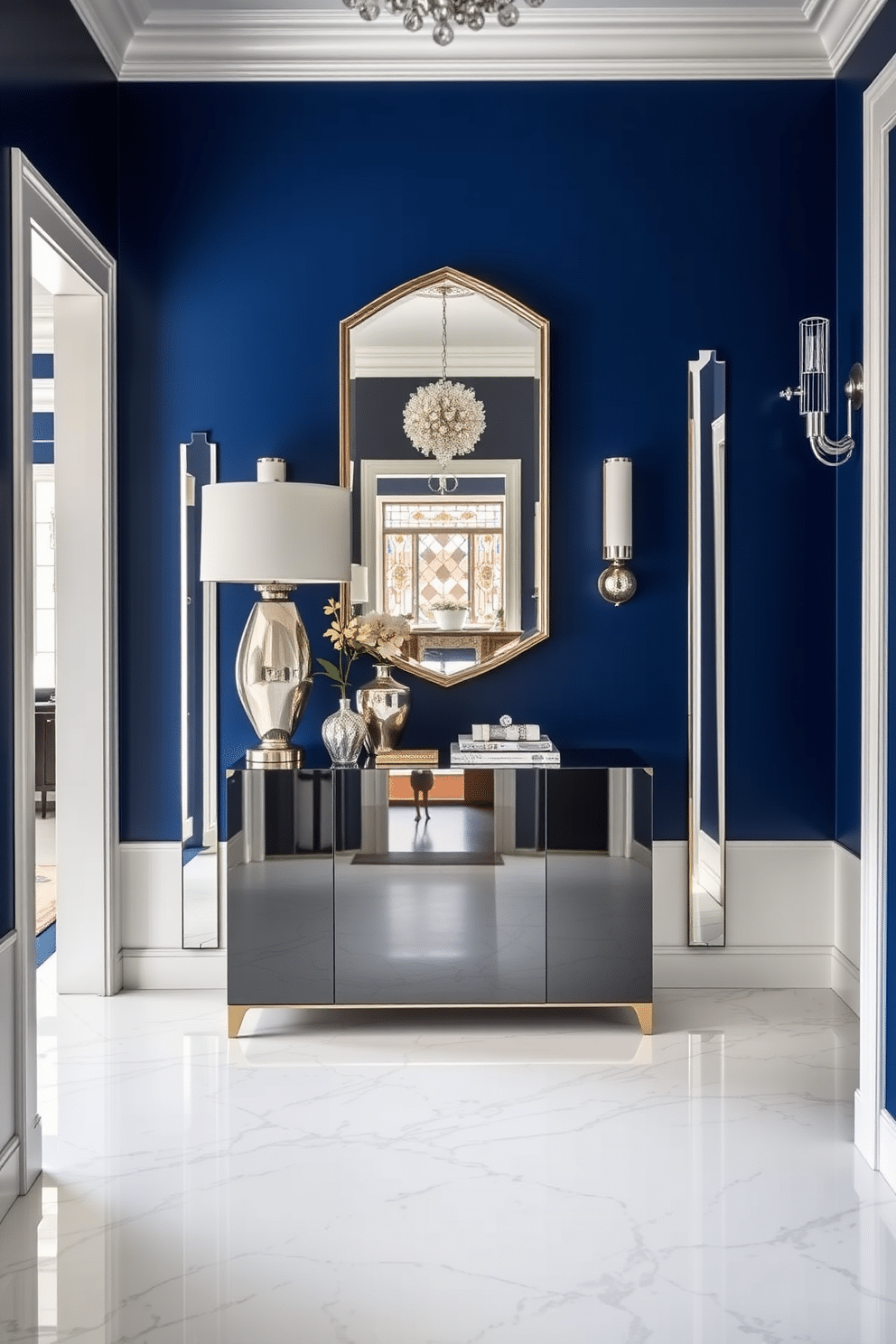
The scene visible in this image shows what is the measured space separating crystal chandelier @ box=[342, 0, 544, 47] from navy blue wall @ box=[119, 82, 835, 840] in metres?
1.39

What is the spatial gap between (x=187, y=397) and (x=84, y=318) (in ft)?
1.29

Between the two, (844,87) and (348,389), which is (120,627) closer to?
(348,389)

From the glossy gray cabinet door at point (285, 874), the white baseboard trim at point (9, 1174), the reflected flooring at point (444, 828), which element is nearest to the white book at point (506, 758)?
the reflected flooring at point (444, 828)

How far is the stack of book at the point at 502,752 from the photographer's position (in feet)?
10.6

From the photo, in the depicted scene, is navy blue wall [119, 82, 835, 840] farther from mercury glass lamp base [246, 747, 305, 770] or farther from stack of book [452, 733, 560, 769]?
mercury glass lamp base [246, 747, 305, 770]

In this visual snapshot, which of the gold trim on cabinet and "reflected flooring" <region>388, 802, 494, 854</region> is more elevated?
"reflected flooring" <region>388, 802, 494, 854</region>

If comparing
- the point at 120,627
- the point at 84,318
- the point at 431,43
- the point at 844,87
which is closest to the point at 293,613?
the point at 120,627

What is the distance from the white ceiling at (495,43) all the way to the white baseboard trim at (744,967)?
285 cm

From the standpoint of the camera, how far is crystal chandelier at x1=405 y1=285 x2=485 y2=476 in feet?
11.8

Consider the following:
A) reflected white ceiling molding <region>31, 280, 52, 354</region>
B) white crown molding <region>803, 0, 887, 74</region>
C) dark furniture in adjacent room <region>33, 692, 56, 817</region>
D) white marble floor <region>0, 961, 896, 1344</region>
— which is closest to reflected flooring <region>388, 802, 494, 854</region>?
white marble floor <region>0, 961, 896, 1344</region>

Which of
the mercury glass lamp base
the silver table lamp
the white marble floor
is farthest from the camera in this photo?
the mercury glass lamp base

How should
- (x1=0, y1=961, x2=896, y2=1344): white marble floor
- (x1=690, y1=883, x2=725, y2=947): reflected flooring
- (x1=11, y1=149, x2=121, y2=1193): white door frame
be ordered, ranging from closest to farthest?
(x1=0, y1=961, x2=896, y2=1344): white marble floor → (x1=11, y1=149, x2=121, y2=1193): white door frame → (x1=690, y1=883, x2=725, y2=947): reflected flooring

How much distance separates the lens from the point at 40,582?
809 centimetres

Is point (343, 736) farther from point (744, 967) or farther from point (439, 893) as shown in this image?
point (744, 967)
